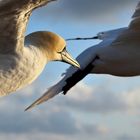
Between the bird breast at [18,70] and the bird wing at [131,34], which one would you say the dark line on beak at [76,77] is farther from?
the bird breast at [18,70]

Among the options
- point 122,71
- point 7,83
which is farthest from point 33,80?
point 122,71

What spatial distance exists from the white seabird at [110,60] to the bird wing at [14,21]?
9.69 ft

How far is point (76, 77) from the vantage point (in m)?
8.00

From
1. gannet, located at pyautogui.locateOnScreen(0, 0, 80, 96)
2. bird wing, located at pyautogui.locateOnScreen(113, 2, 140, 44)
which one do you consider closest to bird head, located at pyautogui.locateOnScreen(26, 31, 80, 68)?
gannet, located at pyautogui.locateOnScreen(0, 0, 80, 96)

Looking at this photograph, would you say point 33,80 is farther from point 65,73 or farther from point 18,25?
point 65,73

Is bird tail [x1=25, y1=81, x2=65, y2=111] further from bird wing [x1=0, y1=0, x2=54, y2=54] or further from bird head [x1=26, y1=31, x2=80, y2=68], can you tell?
bird wing [x1=0, y1=0, x2=54, y2=54]

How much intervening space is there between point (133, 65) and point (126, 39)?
36 centimetres

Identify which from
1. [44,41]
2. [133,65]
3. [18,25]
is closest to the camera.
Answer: [18,25]

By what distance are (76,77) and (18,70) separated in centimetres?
334

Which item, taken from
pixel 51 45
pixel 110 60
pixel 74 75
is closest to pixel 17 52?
pixel 51 45

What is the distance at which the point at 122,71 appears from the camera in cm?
779

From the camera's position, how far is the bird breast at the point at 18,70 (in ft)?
15.3

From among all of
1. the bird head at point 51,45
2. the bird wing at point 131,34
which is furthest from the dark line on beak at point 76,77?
the bird head at point 51,45

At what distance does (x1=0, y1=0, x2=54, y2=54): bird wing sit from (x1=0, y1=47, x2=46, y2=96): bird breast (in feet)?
0.17
